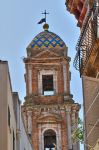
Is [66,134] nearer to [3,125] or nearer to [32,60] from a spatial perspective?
[32,60]

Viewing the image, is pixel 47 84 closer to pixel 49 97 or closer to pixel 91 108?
pixel 49 97

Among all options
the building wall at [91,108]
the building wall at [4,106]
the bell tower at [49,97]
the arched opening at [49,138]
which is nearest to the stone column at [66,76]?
the bell tower at [49,97]

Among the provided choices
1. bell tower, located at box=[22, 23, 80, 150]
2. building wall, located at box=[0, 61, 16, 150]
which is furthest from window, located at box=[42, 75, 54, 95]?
building wall, located at box=[0, 61, 16, 150]

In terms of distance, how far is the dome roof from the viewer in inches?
1711

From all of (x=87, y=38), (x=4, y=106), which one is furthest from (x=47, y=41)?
(x=87, y=38)

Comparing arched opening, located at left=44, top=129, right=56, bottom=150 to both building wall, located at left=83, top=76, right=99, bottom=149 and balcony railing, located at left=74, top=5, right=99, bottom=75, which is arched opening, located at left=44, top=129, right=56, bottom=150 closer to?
balcony railing, located at left=74, top=5, right=99, bottom=75

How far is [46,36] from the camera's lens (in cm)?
4409

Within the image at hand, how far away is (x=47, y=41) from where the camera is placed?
43750mm

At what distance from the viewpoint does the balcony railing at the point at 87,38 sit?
13.7 m

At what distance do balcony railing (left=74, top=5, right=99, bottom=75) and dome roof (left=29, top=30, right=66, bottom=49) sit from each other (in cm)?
2843

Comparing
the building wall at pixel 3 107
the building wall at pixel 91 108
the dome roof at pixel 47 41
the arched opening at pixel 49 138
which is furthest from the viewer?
the dome roof at pixel 47 41

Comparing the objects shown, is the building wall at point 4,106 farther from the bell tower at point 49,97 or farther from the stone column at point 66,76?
the stone column at point 66,76

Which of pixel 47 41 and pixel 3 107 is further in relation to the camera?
pixel 47 41

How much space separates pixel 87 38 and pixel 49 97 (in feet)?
91.5
